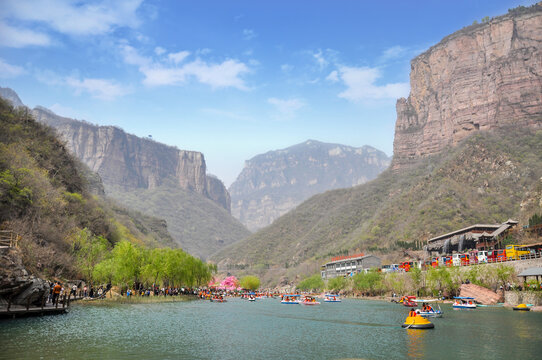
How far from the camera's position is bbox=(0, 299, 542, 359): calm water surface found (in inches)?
1240

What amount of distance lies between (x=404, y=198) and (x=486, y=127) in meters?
53.1

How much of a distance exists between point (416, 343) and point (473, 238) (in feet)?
281

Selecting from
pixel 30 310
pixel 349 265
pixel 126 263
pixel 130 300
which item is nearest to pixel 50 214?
pixel 126 263

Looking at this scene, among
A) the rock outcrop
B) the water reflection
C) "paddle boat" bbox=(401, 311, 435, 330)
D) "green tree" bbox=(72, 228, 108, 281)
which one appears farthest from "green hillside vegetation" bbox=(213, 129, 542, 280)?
the rock outcrop

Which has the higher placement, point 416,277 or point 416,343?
Answer: point 416,277

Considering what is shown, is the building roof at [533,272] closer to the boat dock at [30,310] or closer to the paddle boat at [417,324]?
the paddle boat at [417,324]

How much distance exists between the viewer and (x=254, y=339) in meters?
40.5

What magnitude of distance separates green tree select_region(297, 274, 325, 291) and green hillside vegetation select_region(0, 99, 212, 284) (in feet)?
204

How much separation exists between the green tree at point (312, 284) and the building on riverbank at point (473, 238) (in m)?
47.4

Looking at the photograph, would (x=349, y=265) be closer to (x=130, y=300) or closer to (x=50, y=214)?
(x=130, y=300)

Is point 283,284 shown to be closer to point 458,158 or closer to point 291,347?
point 458,158

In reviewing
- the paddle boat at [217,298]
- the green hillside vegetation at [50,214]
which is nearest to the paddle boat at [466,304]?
the green hillside vegetation at [50,214]

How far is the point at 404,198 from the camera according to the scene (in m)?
183

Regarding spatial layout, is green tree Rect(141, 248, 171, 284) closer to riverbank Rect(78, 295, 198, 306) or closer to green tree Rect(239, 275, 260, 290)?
riverbank Rect(78, 295, 198, 306)
